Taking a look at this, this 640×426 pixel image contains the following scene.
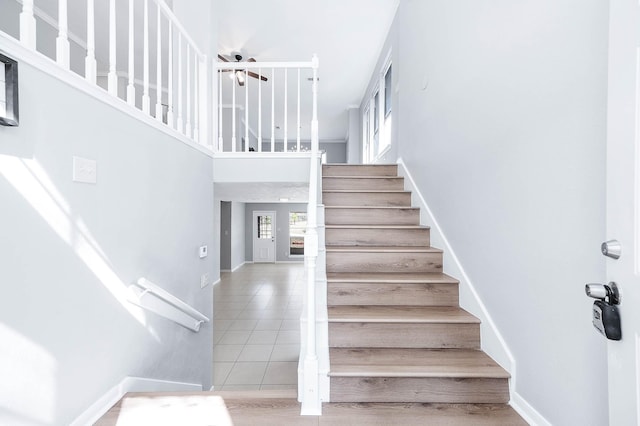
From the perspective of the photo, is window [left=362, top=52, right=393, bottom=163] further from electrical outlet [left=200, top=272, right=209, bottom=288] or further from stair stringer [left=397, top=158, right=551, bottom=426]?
electrical outlet [left=200, top=272, right=209, bottom=288]

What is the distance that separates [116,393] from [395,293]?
1.67 meters

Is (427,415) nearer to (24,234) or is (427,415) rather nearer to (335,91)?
(24,234)

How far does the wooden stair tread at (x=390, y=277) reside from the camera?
209 cm

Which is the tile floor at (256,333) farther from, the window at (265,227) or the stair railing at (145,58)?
the window at (265,227)

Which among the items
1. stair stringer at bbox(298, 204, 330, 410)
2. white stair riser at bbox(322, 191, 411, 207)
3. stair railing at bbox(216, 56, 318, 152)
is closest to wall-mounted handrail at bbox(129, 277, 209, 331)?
stair stringer at bbox(298, 204, 330, 410)

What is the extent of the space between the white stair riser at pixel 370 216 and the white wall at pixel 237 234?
6.25 m

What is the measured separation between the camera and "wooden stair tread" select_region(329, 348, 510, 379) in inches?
60.1

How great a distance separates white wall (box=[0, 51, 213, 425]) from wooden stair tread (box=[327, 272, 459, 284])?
3.94 ft

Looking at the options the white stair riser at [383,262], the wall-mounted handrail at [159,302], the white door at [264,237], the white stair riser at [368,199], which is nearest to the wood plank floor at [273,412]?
the wall-mounted handrail at [159,302]

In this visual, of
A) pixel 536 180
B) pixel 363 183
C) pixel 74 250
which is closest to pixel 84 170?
pixel 74 250

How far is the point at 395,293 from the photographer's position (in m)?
2.08

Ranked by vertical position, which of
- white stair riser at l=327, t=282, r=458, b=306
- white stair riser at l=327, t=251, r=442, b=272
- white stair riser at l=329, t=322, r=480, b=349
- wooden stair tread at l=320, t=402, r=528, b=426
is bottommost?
wooden stair tread at l=320, t=402, r=528, b=426

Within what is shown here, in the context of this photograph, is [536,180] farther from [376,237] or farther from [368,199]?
[368,199]

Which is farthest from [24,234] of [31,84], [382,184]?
[382,184]
